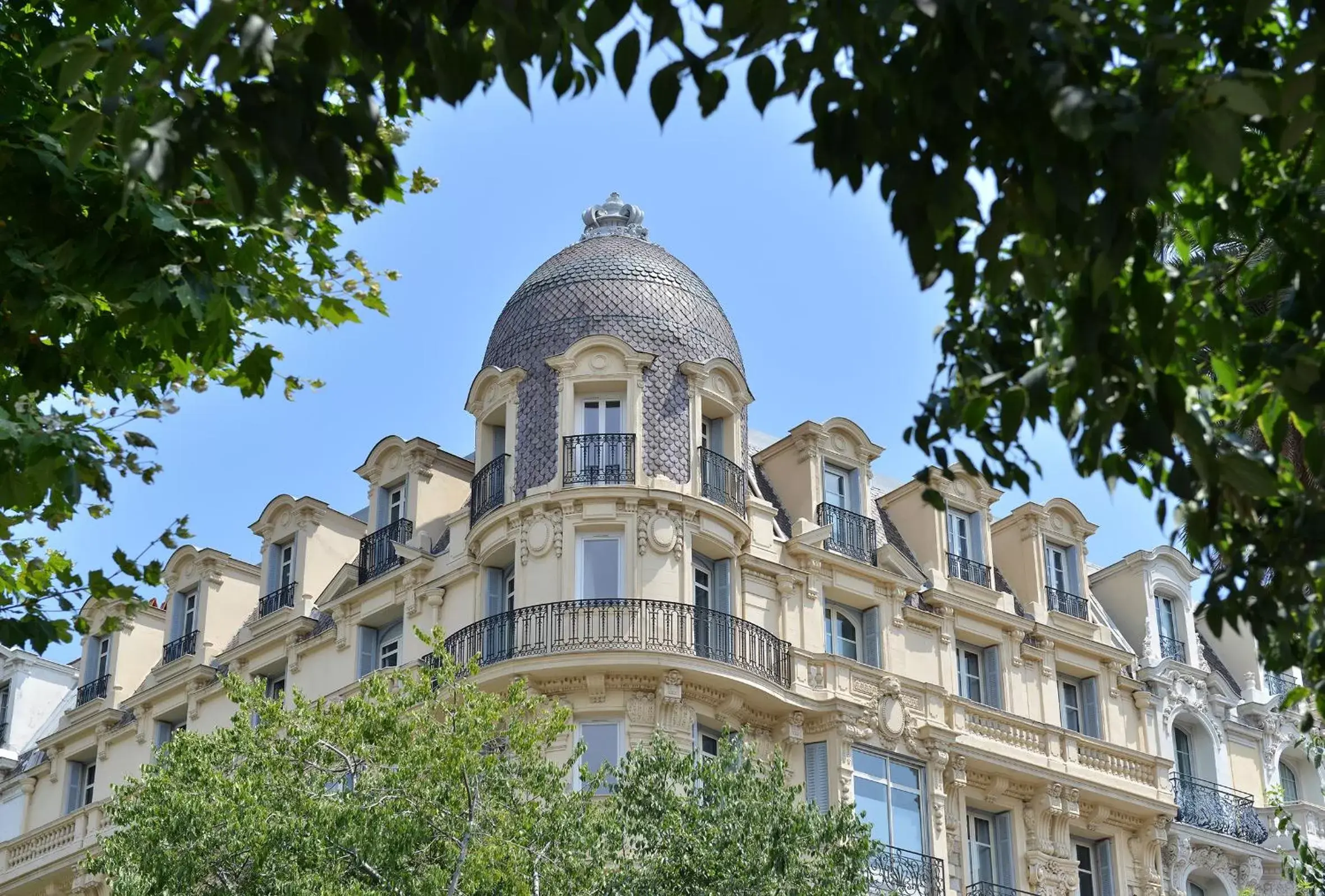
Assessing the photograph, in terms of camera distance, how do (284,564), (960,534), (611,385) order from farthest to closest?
(284,564), (960,534), (611,385)

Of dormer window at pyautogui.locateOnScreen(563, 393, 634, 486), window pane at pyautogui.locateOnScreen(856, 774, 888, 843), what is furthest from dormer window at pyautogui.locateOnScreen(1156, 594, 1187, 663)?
dormer window at pyautogui.locateOnScreen(563, 393, 634, 486)

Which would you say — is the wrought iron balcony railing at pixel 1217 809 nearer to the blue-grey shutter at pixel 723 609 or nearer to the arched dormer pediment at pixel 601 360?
the blue-grey shutter at pixel 723 609

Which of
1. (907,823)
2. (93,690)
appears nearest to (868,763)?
(907,823)

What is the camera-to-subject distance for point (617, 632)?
2970 centimetres

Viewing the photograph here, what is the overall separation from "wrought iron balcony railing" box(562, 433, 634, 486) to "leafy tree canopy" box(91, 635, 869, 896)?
644cm

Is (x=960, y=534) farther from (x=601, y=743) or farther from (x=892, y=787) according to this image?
(x=601, y=743)

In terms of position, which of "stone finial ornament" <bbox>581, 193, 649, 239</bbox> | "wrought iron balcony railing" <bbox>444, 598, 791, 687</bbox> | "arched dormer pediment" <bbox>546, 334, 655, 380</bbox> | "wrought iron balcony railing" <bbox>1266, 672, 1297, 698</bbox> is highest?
"stone finial ornament" <bbox>581, 193, 649, 239</bbox>

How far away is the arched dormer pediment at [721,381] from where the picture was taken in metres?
32.2

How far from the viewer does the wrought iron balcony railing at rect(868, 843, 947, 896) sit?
98.7 ft

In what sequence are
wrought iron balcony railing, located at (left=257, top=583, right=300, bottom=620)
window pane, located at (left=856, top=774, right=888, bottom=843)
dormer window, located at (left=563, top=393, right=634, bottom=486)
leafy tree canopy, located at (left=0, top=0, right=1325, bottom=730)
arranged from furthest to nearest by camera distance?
1. wrought iron balcony railing, located at (left=257, top=583, right=300, bottom=620)
2. dormer window, located at (left=563, top=393, right=634, bottom=486)
3. window pane, located at (left=856, top=774, right=888, bottom=843)
4. leafy tree canopy, located at (left=0, top=0, right=1325, bottom=730)

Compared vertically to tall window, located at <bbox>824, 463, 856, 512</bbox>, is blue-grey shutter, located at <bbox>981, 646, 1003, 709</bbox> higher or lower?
lower

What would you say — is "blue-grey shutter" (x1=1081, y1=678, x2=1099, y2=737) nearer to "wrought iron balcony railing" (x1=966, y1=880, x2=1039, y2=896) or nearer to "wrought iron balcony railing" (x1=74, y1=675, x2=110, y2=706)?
"wrought iron balcony railing" (x1=966, y1=880, x2=1039, y2=896)

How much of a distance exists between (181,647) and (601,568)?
11303 mm

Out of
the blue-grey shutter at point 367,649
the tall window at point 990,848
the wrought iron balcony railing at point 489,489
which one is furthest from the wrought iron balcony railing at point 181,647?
the tall window at point 990,848
